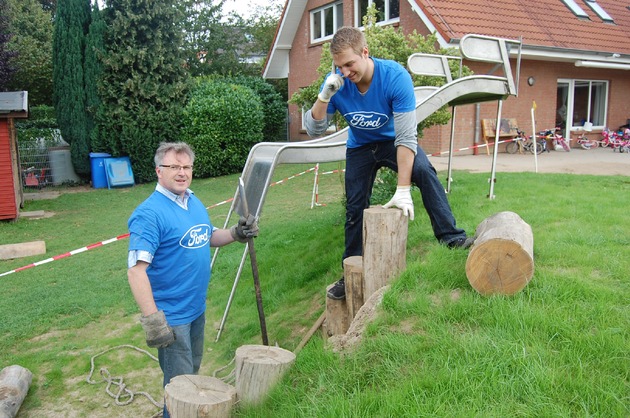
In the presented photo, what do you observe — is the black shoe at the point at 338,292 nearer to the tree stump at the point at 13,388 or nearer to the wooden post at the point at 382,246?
the wooden post at the point at 382,246

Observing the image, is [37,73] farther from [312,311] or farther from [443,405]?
[443,405]

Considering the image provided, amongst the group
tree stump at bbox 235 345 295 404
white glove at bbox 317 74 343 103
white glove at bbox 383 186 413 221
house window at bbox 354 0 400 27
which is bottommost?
tree stump at bbox 235 345 295 404

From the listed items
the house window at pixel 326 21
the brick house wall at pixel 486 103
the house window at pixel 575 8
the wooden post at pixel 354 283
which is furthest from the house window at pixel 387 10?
the wooden post at pixel 354 283

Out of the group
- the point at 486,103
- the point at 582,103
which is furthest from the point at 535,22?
the point at 582,103

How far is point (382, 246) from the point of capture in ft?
11.4

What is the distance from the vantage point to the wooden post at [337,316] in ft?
13.4

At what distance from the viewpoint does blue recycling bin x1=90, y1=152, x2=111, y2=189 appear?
15.8 meters

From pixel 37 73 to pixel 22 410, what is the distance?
23122mm

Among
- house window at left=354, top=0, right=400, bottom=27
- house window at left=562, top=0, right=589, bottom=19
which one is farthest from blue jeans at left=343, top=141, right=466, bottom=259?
house window at left=562, top=0, right=589, bottom=19

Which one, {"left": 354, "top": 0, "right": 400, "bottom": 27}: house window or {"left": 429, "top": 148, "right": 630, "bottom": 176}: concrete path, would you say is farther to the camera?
{"left": 354, "top": 0, "right": 400, "bottom": 27}: house window

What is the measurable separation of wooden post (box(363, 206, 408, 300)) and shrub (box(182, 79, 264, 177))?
13251mm

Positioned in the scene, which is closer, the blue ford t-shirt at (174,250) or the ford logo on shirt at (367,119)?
the blue ford t-shirt at (174,250)

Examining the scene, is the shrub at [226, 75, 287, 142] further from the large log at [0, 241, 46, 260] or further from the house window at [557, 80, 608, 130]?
the large log at [0, 241, 46, 260]

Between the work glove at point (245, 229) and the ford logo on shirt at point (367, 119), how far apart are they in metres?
1.03
